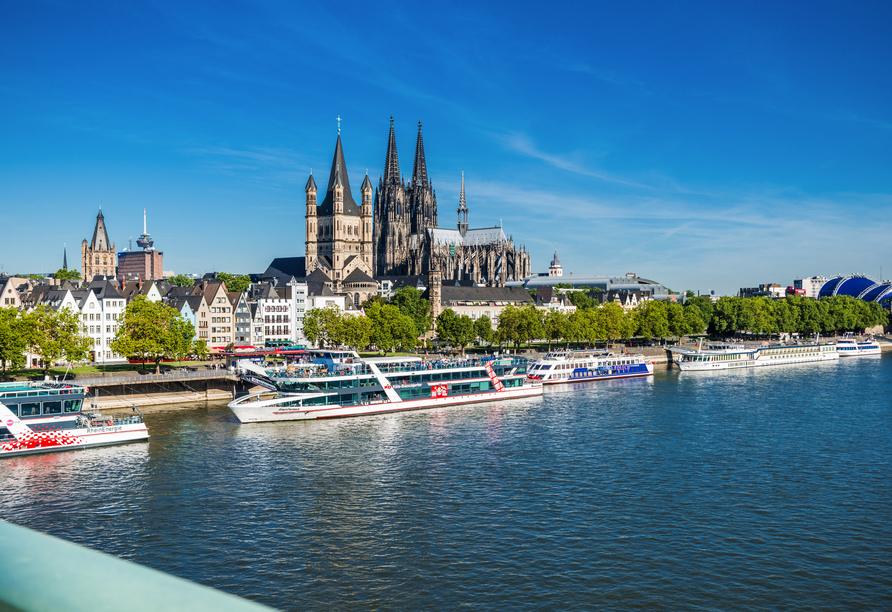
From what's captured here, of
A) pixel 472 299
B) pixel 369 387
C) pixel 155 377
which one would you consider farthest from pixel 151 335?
pixel 472 299

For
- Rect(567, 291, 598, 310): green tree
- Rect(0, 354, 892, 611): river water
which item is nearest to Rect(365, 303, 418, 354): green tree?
Rect(0, 354, 892, 611): river water

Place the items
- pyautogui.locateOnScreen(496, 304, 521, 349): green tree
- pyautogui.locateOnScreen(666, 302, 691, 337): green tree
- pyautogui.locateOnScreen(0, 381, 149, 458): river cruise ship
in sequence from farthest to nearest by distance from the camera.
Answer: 1. pyautogui.locateOnScreen(666, 302, 691, 337): green tree
2. pyautogui.locateOnScreen(496, 304, 521, 349): green tree
3. pyautogui.locateOnScreen(0, 381, 149, 458): river cruise ship

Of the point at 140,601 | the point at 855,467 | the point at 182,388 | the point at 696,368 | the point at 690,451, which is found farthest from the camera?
the point at 696,368

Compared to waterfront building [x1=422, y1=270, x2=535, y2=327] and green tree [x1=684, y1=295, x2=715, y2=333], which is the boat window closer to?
waterfront building [x1=422, y1=270, x2=535, y2=327]

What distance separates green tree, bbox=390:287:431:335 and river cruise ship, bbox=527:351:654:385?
4260 centimetres

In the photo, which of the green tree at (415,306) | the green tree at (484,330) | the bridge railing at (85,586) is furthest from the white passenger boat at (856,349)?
the bridge railing at (85,586)

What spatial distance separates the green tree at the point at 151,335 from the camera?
82.9m

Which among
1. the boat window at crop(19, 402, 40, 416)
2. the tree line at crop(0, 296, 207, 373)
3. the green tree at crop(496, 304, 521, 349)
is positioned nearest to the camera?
the boat window at crop(19, 402, 40, 416)

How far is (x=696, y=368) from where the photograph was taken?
360 feet

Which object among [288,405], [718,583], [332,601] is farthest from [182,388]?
[718,583]

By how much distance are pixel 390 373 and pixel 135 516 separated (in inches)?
1462

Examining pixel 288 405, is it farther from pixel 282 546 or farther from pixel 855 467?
pixel 855 467

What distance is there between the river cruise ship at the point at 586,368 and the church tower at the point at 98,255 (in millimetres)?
107754

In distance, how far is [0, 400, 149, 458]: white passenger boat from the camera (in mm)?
47750
